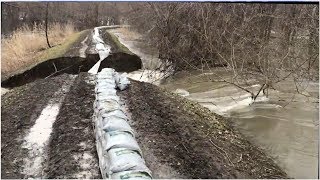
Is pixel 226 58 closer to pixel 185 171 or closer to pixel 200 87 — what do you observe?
pixel 200 87

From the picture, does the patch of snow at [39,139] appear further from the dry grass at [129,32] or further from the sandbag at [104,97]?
the dry grass at [129,32]

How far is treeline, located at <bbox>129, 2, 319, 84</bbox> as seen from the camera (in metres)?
5.29

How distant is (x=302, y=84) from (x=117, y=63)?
2.81m

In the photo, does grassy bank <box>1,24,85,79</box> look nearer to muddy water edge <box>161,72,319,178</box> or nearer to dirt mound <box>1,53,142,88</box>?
dirt mound <box>1,53,142,88</box>

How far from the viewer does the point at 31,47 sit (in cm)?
654

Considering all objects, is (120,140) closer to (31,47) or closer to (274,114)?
(274,114)

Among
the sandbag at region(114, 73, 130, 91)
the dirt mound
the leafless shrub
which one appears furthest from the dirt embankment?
the leafless shrub

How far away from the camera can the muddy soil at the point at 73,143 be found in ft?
9.76

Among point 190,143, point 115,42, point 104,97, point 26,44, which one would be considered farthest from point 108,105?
point 115,42

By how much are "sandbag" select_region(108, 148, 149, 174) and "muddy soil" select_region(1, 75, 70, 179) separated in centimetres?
79

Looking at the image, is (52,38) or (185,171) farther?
(52,38)

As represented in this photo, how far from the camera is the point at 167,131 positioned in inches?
157

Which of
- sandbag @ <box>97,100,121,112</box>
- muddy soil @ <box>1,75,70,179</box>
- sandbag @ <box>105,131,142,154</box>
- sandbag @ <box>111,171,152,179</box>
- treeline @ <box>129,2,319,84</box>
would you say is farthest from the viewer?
treeline @ <box>129,2,319,84</box>

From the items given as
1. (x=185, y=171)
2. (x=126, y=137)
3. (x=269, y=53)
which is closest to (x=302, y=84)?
(x=269, y=53)
